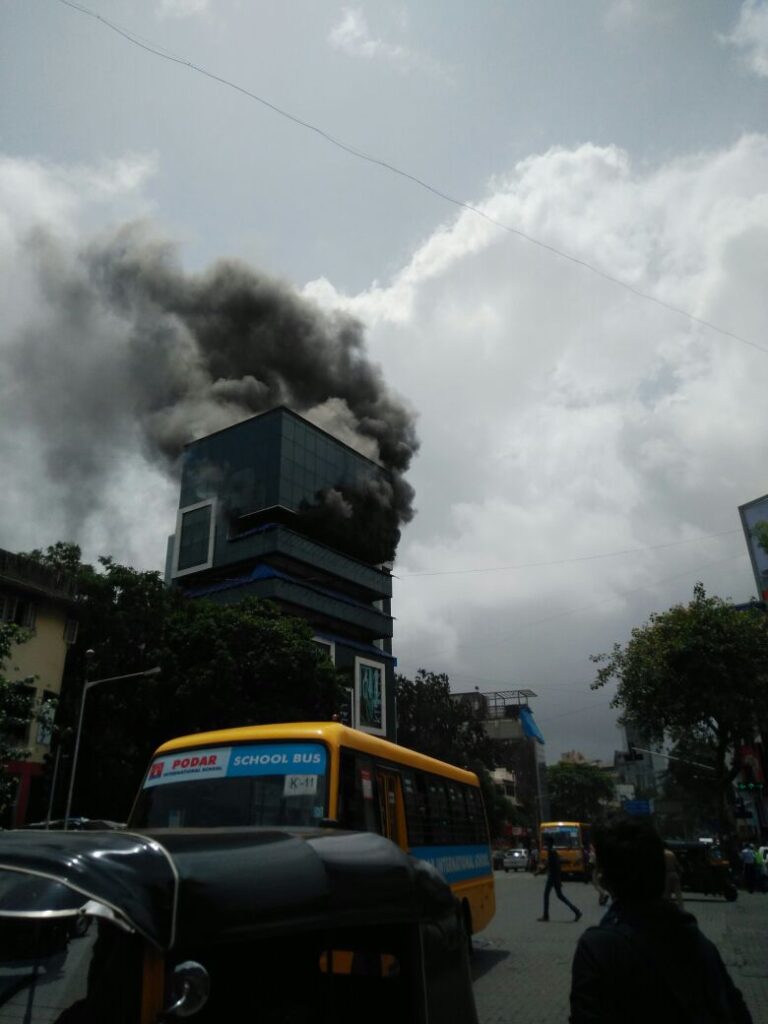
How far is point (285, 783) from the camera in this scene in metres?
6.46

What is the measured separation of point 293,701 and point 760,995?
2527 cm

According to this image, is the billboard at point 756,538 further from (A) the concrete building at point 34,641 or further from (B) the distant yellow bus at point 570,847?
(A) the concrete building at point 34,641

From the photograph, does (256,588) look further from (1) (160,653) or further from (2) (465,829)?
(2) (465,829)

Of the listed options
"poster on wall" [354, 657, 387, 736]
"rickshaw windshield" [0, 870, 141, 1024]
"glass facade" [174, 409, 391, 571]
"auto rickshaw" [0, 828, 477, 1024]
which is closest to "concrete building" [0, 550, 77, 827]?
"auto rickshaw" [0, 828, 477, 1024]

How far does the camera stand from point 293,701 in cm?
Result: 3102

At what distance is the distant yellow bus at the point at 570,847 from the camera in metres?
30.9

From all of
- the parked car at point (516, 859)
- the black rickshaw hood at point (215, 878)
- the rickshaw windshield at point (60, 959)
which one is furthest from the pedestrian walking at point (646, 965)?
the parked car at point (516, 859)

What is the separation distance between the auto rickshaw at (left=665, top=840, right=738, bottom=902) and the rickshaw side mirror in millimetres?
20577

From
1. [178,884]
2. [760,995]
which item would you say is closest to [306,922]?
[178,884]

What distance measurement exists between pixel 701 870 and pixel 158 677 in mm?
20474

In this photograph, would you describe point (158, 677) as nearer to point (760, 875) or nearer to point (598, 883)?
point (760, 875)

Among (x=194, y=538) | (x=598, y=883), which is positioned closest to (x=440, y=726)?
(x=194, y=538)

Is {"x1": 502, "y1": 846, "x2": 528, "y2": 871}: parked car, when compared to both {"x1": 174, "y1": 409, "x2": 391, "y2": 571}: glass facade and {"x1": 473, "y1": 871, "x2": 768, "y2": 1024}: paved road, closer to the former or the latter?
{"x1": 174, "y1": 409, "x2": 391, "y2": 571}: glass facade

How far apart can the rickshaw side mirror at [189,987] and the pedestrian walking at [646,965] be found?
103cm
